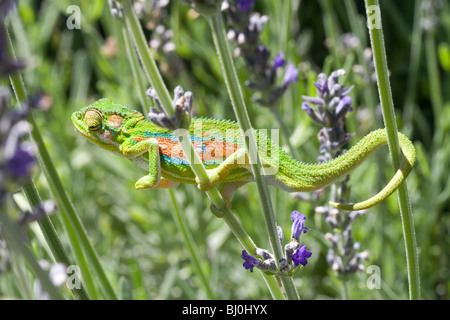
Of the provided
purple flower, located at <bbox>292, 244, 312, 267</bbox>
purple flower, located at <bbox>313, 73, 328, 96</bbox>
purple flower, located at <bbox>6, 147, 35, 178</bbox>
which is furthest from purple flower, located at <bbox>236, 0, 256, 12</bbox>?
purple flower, located at <bbox>6, 147, 35, 178</bbox>

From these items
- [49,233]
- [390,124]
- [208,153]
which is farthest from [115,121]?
[390,124]

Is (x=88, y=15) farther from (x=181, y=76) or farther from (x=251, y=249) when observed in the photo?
(x=251, y=249)

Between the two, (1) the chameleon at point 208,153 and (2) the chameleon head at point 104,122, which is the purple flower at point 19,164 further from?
(2) the chameleon head at point 104,122

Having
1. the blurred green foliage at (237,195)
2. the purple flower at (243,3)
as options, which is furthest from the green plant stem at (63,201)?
the purple flower at (243,3)

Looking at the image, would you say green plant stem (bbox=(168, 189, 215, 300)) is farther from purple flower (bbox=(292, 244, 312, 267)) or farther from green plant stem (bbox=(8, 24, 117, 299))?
purple flower (bbox=(292, 244, 312, 267))

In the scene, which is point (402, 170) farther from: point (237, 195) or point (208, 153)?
point (237, 195)

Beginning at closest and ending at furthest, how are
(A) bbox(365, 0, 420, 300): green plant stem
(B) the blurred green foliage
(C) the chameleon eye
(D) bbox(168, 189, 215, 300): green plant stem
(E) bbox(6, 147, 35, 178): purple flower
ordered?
(E) bbox(6, 147, 35, 178): purple flower < (A) bbox(365, 0, 420, 300): green plant stem < (C) the chameleon eye < (D) bbox(168, 189, 215, 300): green plant stem < (B) the blurred green foliage

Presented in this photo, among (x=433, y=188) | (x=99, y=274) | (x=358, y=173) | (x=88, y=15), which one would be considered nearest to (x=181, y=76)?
(x=88, y=15)
